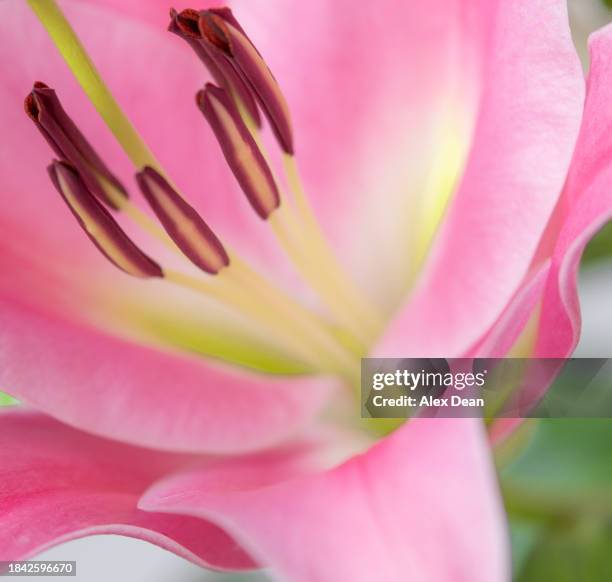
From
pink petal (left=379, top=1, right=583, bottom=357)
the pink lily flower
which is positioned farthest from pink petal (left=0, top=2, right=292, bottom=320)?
pink petal (left=379, top=1, right=583, bottom=357)

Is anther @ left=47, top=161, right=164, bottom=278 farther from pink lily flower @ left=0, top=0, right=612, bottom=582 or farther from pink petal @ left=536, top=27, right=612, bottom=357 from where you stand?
pink petal @ left=536, top=27, right=612, bottom=357

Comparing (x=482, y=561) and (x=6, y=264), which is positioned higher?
(x=6, y=264)

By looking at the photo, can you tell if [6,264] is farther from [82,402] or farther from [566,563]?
[566,563]

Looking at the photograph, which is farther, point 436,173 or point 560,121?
point 436,173

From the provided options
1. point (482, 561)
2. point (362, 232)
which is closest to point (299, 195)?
point (362, 232)

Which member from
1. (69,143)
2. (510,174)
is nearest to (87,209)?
(69,143)

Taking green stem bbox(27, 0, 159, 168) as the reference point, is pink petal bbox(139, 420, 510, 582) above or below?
below

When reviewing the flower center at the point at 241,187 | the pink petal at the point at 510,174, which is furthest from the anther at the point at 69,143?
the pink petal at the point at 510,174
